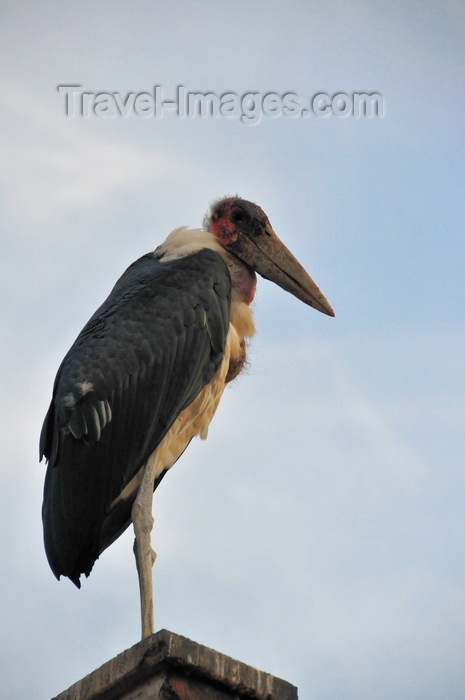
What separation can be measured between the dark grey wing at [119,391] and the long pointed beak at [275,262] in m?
0.55

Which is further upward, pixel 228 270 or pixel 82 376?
pixel 228 270

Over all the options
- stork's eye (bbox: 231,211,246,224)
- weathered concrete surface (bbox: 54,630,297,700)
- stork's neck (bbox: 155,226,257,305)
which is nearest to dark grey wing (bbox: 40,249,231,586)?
stork's neck (bbox: 155,226,257,305)

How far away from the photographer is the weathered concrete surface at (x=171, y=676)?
475cm

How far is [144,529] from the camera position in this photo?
6.18 metres

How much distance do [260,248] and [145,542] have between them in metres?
2.22

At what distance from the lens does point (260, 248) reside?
7.45m

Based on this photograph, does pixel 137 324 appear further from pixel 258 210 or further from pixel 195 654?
pixel 195 654

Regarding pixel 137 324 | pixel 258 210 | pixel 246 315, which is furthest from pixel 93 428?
pixel 258 210

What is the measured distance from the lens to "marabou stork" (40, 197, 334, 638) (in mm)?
6207

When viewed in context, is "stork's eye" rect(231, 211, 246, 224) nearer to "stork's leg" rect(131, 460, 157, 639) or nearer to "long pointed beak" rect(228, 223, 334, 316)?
"long pointed beak" rect(228, 223, 334, 316)

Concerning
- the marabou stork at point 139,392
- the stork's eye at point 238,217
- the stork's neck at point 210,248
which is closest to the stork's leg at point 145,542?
the marabou stork at point 139,392

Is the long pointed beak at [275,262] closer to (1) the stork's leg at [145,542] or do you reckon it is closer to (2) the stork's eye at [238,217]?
(2) the stork's eye at [238,217]

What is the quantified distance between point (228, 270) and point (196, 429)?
103 centimetres

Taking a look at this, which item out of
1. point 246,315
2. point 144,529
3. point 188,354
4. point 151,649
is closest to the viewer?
point 151,649
